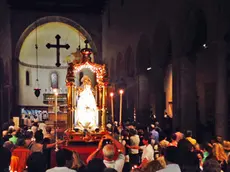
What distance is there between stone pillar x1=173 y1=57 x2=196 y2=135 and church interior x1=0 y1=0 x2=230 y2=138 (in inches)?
1.5

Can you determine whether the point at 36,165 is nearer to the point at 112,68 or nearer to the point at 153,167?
the point at 153,167

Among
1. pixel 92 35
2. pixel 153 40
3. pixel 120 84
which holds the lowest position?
pixel 120 84

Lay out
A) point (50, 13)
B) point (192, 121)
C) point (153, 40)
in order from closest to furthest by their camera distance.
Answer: point (192, 121) < point (153, 40) < point (50, 13)

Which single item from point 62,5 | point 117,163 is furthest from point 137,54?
point 117,163

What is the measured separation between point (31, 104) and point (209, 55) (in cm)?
2300

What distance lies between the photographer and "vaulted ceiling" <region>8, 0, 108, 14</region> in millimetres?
33094

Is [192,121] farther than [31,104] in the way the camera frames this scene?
No

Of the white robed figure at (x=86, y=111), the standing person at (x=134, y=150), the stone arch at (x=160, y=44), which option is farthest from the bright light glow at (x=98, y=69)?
the stone arch at (x=160, y=44)

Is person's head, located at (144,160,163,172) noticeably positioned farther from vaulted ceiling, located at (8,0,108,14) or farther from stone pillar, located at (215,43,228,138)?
vaulted ceiling, located at (8,0,108,14)

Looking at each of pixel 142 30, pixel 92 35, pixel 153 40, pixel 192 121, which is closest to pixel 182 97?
pixel 192 121

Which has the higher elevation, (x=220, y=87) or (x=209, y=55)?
(x=209, y=55)

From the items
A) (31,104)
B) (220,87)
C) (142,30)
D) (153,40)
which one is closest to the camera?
(220,87)

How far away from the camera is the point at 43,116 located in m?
34.7

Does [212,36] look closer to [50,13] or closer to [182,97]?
[182,97]
